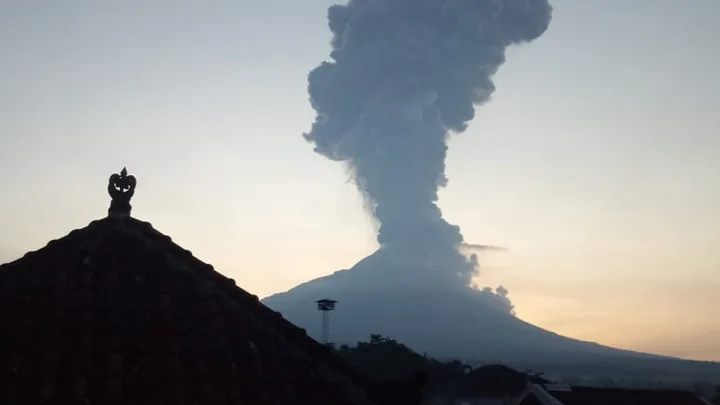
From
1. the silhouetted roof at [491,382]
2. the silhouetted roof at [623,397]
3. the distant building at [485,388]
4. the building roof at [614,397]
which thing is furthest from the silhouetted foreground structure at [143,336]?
the silhouetted roof at [491,382]

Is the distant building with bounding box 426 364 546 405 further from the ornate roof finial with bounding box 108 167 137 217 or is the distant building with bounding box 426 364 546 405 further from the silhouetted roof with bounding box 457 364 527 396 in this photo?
the ornate roof finial with bounding box 108 167 137 217

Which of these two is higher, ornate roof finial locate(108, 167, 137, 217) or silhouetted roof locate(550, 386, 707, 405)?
ornate roof finial locate(108, 167, 137, 217)

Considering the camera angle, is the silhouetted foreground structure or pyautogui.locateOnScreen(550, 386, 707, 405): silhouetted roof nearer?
the silhouetted foreground structure

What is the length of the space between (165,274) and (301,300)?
436ft

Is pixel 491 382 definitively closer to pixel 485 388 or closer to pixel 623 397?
pixel 485 388

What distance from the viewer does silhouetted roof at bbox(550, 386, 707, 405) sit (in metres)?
22.8

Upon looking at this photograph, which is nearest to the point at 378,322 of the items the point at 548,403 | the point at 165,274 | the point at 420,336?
the point at 420,336

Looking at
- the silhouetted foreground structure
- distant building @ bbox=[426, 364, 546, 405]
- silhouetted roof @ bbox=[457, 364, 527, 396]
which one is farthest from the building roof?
the silhouetted foreground structure

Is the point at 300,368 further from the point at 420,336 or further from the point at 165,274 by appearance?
the point at 420,336

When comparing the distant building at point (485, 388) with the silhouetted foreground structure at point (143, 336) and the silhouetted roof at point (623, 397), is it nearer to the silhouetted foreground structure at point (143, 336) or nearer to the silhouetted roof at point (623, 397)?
the silhouetted roof at point (623, 397)

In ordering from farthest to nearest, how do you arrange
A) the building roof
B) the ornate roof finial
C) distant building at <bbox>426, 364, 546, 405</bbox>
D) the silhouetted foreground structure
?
distant building at <bbox>426, 364, 546, 405</bbox> < the building roof < the ornate roof finial < the silhouetted foreground structure

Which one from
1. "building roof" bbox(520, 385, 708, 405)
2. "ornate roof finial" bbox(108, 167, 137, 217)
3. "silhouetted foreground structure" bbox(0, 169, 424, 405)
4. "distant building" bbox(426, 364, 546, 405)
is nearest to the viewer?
"silhouetted foreground structure" bbox(0, 169, 424, 405)

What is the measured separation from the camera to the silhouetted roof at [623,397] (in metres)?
22.8

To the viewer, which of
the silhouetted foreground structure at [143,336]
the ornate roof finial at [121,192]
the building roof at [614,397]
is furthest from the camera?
the building roof at [614,397]
